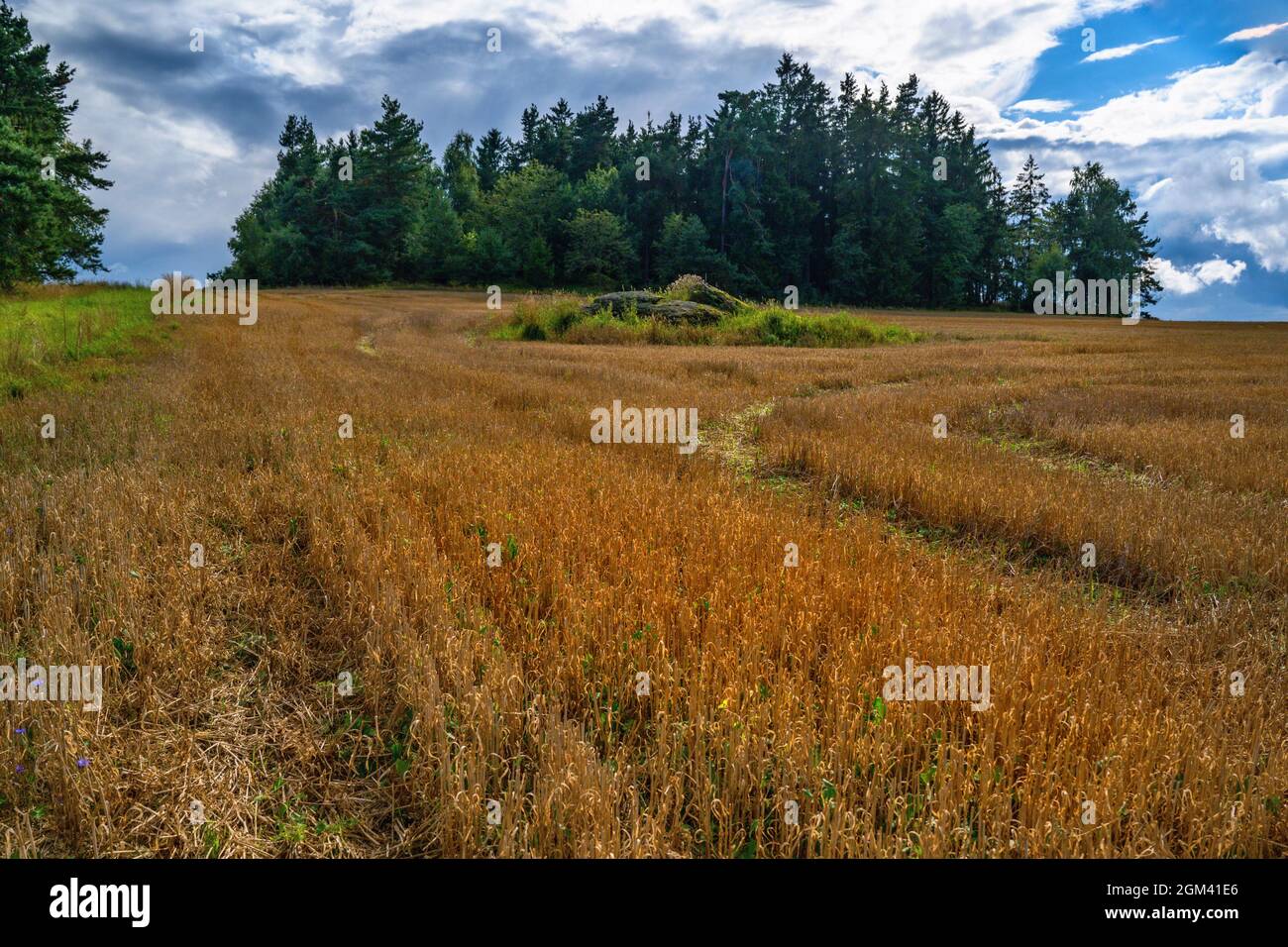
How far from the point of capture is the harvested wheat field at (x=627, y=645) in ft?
9.06

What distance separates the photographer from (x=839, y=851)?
8.33 feet

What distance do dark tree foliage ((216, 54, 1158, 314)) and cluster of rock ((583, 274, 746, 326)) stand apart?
36202 mm

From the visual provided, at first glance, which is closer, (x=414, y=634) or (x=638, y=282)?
(x=414, y=634)

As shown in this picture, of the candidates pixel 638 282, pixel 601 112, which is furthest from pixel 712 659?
pixel 601 112

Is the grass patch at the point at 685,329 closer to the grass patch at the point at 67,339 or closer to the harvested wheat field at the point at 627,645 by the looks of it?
the grass patch at the point at 67,339

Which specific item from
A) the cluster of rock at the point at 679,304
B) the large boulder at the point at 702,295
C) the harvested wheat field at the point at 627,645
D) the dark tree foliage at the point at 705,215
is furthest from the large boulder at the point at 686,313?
the dark tree foliage at the point at 705,215

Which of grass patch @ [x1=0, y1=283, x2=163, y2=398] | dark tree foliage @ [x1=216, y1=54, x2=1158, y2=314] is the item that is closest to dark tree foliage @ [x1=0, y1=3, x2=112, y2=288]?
grass patch @ [x1=0, y1=283, x2=163, y2=398]

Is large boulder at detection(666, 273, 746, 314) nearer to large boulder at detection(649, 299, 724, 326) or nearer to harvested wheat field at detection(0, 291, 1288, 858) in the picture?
large boulder at detection(649, 299, 724, 326)

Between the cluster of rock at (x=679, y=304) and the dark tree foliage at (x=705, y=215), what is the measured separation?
119ft

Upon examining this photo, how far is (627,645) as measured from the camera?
3816mm

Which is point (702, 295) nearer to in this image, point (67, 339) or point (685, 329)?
point (685, 329)

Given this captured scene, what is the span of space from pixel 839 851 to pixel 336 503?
5.29 meters

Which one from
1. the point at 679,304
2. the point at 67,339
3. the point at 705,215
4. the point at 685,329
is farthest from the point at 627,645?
the point at 705,215
